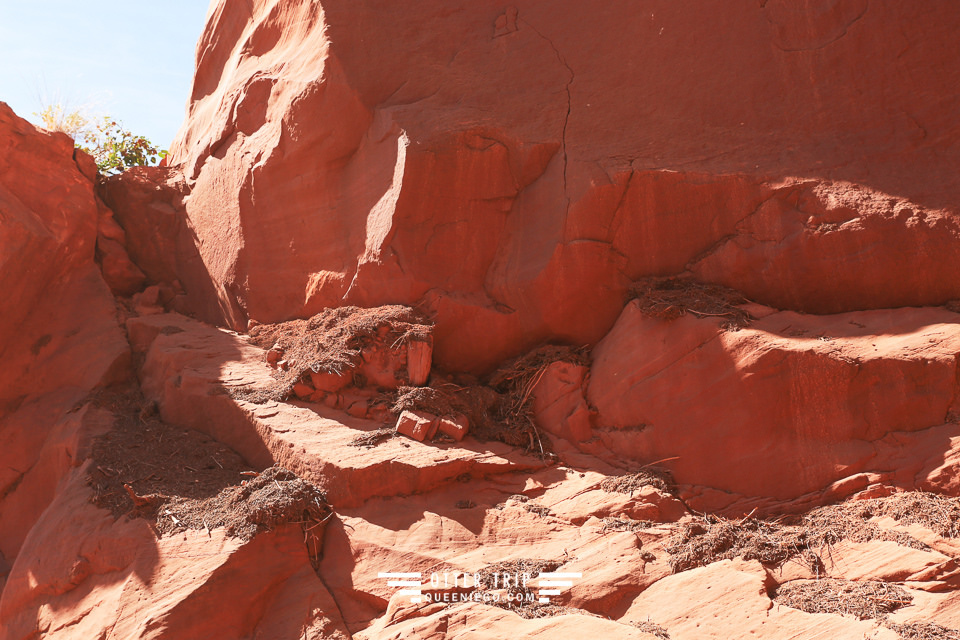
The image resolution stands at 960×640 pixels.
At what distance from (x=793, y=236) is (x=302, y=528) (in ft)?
11.6

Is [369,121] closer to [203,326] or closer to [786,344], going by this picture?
[203,326]

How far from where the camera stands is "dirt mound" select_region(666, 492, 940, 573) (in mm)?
3744

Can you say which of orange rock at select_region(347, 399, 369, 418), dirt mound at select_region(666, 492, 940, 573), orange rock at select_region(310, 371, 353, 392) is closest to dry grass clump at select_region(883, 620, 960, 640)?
dirt mound at select_region(666, 492, 940, 573)

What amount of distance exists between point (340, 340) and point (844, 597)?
349cm

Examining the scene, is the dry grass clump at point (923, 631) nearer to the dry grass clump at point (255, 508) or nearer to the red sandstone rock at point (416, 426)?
the red sandstone rock at point (416, 426)

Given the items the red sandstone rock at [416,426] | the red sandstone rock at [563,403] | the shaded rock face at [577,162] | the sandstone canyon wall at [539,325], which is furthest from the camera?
the red sandstone rock at [563,403]

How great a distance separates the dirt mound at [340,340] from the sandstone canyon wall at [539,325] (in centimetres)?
13

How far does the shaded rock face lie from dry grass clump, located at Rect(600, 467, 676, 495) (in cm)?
122

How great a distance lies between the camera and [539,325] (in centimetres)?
546

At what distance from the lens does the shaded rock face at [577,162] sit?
475 centimetres

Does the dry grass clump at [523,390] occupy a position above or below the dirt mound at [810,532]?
above

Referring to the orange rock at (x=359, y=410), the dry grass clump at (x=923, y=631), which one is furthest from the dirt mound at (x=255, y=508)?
the dry grass clump at (x=923, y=631)

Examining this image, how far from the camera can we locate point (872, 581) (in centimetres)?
355

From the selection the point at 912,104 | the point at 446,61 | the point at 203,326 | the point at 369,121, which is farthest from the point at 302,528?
the point at 912,104
